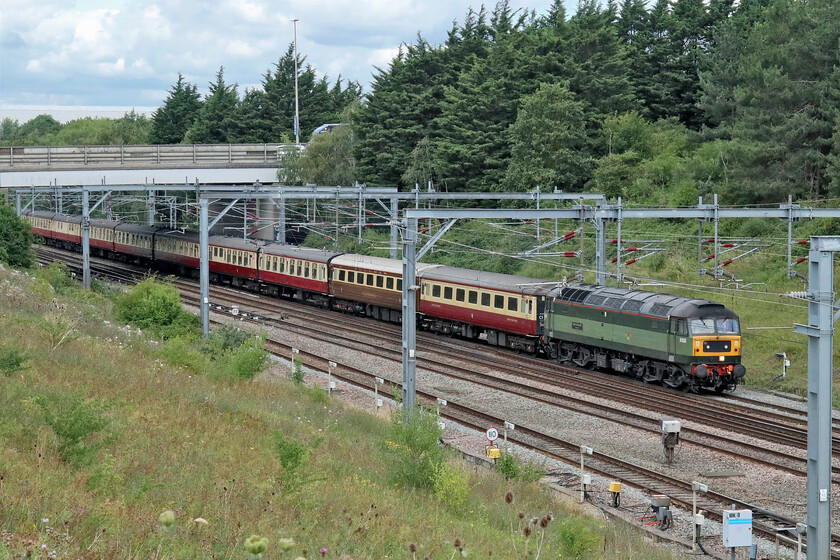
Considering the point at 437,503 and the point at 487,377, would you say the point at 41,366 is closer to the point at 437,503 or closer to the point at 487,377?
the point at 437,503

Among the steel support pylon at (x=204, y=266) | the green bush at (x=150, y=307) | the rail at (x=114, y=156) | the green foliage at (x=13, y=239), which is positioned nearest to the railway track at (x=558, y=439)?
the steel support pylon at (x=204, y=266)

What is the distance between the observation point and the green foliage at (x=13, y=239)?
4238cm

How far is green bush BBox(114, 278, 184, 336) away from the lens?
33125 mm

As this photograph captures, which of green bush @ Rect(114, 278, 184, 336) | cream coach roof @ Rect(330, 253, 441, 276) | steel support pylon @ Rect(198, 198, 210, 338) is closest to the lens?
green bush @ Rect(114, 278, 184, 336)

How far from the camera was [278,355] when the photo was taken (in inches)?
1315

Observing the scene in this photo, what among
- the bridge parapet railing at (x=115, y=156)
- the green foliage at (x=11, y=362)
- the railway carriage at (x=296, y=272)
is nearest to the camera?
the green foliage at (x=11, y=362)

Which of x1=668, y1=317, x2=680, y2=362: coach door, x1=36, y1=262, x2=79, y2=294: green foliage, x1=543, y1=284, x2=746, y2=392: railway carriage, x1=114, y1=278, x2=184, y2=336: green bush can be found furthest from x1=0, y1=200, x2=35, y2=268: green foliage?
x1=668, y1=317, x2=680, y2=362: coach door

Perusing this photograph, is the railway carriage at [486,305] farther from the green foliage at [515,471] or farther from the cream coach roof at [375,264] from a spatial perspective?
the green foliage at [515,471]

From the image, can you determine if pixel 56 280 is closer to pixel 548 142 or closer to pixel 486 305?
pixel 486 305

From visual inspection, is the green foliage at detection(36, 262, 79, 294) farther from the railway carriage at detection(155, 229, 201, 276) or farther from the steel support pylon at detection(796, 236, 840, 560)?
the steel support pylon at detection(796, 236, 840, 560)

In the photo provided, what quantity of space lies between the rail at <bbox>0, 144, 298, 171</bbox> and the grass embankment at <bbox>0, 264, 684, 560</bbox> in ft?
99.2

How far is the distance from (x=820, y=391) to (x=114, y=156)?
4373cm

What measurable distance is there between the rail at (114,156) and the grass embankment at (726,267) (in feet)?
33.3

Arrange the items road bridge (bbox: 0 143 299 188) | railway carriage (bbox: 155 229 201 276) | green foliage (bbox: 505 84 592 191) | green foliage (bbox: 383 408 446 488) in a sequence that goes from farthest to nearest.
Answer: railway carriage (bbox: 155 229 201 276) < green foliage (bbox: 505 84 592 191) < road bridge (bbox: 0 143 299 188) < green foliage (bbox: 383 408 446 488)
